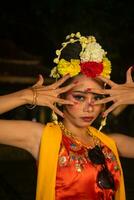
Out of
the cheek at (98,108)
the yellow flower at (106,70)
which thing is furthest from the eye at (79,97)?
the yellow flower at (106,70)

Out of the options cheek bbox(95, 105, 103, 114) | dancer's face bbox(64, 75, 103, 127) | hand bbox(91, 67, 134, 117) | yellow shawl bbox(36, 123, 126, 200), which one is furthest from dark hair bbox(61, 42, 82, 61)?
yellow shawl bbox(36, 123, 126, 200)

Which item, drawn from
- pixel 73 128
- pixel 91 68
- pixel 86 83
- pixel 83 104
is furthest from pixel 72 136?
pixel 91 68

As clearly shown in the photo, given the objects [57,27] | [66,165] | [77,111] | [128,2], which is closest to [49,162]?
[66,165]

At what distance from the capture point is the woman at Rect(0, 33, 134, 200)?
2.84 m

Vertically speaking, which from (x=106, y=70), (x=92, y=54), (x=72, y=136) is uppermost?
(x=92, y=54)

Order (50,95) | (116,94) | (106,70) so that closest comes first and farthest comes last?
(50,95), (116,94), (106,70)

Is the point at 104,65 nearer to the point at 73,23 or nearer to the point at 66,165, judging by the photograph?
the point at 66,165

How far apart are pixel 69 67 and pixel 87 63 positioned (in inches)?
4.9

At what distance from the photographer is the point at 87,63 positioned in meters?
3.04

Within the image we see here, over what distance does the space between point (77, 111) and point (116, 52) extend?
18.5 m

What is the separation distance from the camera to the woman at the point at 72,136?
2844 mm

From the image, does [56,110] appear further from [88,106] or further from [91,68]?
[91,68]

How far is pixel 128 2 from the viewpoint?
19.6m

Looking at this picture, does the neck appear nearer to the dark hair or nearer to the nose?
the nose
